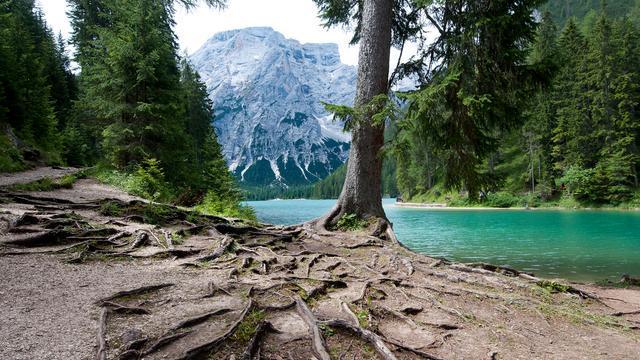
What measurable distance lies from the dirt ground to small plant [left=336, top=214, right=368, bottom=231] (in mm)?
1246

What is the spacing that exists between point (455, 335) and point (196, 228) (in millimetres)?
6553

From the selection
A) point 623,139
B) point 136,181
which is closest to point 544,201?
point 623,139

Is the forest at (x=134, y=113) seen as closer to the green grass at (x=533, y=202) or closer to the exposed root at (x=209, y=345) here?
the exposed root at (x=209, y=345)

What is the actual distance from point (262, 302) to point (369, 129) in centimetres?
645

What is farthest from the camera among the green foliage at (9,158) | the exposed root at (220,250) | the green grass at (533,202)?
the green grass at (533,202)

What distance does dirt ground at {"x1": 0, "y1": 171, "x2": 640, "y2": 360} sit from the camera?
350cm

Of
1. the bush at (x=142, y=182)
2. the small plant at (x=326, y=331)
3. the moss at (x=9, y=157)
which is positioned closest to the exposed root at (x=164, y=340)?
the small plant at (x=326, y=331)

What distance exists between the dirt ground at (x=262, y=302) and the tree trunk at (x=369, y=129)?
173 cm

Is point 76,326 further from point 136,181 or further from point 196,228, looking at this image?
point 136,181

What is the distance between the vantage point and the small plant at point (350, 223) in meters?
10.1

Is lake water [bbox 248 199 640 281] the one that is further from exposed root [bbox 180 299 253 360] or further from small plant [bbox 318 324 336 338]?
exposed root [bbox 180 299 253 360]

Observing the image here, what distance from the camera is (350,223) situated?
400 inches

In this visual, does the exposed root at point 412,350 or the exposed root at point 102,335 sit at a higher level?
the exposed root at point 102,335

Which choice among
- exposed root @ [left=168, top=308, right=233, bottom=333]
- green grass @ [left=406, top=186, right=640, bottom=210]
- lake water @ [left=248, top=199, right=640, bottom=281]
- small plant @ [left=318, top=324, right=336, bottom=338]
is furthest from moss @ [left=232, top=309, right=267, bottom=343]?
green grass @ [left=406, top=186, right=640, bottom=210]
